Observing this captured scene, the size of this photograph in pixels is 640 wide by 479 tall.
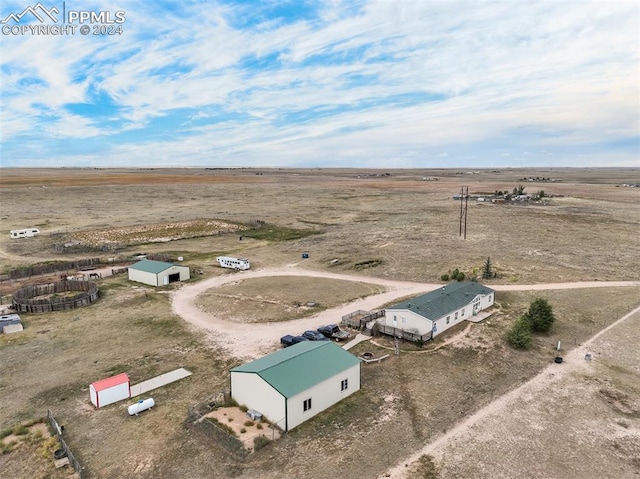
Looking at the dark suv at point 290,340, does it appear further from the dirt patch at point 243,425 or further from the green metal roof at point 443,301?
the green metal roof at point 443,301

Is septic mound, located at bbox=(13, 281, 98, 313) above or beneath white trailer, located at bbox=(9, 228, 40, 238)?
beneath

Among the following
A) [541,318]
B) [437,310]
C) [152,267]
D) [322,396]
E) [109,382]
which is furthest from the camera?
[152,267]

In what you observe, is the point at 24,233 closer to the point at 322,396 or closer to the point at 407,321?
the point at 407,321

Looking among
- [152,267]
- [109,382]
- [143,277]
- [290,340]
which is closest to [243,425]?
[109,382]

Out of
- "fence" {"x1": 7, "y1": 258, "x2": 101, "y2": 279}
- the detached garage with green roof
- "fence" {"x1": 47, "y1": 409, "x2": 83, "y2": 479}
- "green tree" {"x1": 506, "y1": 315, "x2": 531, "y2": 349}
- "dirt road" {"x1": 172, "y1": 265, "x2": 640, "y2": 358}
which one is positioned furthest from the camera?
"fence" {"x1": 7, "y1": 258, "x2": 101, "y2": 279}

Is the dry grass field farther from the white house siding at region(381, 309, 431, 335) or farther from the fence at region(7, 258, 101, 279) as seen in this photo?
the fence at region(7, 258, 101, 279)

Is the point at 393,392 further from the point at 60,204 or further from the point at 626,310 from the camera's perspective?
the point at 60,204

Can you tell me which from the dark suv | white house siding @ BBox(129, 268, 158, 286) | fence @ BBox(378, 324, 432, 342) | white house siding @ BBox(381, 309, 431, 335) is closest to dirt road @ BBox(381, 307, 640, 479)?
fence @ BBox(378, 324, 432, 342)
